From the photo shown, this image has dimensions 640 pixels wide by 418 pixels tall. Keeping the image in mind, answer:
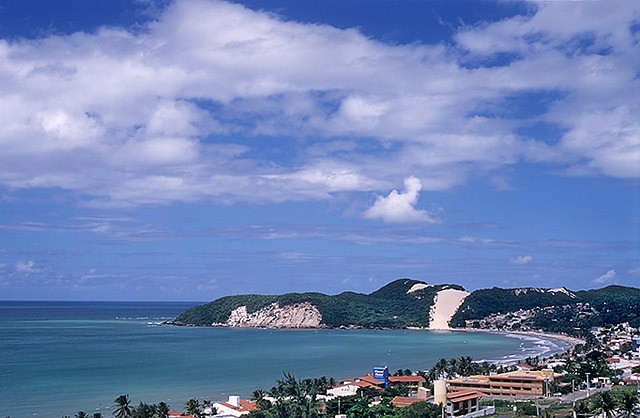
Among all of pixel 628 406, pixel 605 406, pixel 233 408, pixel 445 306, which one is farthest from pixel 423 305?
pixel 605 406

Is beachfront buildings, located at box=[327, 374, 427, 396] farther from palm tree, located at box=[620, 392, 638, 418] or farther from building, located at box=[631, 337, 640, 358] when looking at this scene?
building, located at box=[631, 337, 640, 358]

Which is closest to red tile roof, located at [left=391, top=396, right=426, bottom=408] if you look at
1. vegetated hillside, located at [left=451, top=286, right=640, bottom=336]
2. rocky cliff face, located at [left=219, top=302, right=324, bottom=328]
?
vegetated hillside, located at [left=451, top=286, right=640, bottom=336]

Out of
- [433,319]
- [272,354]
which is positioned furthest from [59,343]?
[433,319]

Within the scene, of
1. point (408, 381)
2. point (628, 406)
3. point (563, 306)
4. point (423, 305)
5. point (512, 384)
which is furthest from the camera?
point (423, 305)

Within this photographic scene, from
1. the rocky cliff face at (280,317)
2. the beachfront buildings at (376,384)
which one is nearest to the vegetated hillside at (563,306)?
the rocky cliff face at (280,317)

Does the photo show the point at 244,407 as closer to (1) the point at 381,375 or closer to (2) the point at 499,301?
(1) the point at 381,375

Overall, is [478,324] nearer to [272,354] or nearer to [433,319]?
[433,319]
